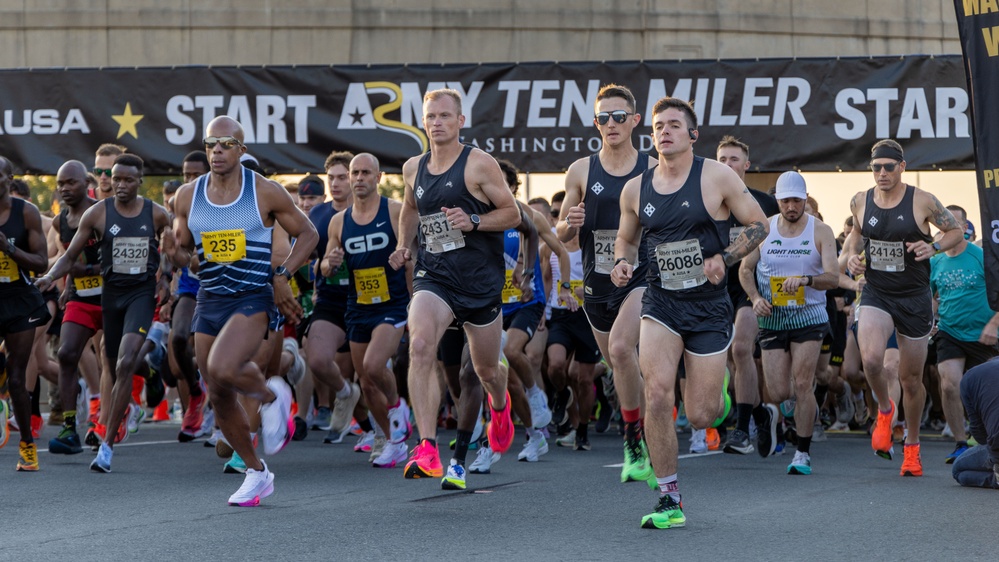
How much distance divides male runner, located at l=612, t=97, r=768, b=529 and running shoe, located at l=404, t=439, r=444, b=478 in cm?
154

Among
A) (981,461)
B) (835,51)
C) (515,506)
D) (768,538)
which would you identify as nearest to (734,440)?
(981,461)

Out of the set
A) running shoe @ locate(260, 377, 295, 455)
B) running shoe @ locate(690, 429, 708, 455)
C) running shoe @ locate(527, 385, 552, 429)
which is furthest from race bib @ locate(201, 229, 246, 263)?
running shoe @ locate(690, 429, 708, 455)

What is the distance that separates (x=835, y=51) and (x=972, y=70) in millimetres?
12494

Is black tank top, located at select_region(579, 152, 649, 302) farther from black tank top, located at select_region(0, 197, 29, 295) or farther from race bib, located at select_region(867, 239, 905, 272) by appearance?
black tank top, located at select_region(0, 197, 29, 295)

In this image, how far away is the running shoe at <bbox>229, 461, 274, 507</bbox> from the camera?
766 centimetres

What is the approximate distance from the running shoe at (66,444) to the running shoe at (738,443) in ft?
17.3

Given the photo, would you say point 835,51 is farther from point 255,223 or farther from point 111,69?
point 255,223

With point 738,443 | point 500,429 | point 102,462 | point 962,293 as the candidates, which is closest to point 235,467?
point 102,462

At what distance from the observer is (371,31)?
63.9ft

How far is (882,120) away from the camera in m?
15.1

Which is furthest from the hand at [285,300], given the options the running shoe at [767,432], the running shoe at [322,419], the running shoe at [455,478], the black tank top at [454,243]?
the running shoe at [322,419]

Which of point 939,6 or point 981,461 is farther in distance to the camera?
point 939,6

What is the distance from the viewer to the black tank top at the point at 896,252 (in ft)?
33.3

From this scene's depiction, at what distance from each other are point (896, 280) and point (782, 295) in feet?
3.26
